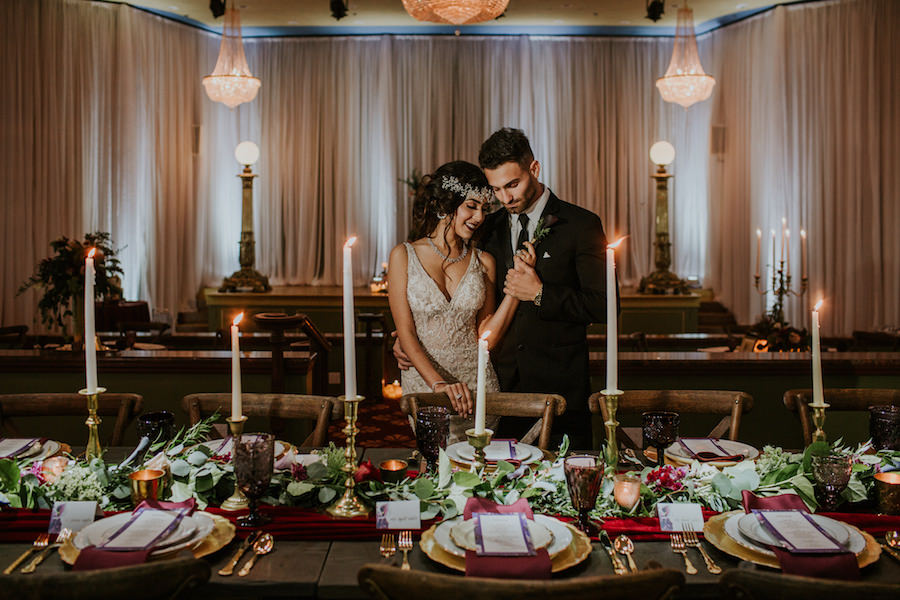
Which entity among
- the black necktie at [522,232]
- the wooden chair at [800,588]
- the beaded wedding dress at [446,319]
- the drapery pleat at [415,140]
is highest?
the drapery pleat at [415,140]

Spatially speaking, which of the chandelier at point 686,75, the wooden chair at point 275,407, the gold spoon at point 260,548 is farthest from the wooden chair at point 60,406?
the chandelier at point 686,75

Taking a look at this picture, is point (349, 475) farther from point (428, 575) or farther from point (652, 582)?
point (652, 582)

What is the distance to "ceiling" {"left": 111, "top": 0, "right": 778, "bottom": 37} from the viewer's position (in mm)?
9891

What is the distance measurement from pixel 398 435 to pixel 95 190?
5.83 meters

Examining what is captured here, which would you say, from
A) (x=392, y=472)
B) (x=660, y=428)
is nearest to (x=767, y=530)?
(x=660, y=428)

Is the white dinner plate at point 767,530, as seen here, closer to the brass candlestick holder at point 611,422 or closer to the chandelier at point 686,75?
the brass candlestick holder at point 611,422

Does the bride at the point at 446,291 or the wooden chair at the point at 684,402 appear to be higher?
the bride at the point at 446,291

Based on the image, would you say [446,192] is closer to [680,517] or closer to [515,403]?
[515,403]

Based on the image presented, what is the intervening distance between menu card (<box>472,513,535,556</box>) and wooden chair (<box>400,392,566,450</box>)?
3.40ft

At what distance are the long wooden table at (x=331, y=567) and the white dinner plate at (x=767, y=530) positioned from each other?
64 mm

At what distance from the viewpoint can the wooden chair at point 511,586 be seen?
1.15 m

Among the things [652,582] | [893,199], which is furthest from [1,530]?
[893,199]

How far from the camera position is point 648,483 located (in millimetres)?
1849

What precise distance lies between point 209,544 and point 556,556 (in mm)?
671
